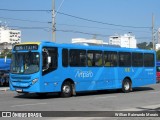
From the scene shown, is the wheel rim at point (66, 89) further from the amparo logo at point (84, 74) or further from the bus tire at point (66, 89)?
the amparo logo at point (84, 74)

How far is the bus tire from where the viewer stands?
2183cm

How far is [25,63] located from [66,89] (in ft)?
9.19

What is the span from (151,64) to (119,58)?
14.3 feet

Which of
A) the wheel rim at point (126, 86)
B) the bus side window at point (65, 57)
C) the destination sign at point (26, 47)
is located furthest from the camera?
the wheel rim at point (126, 86)

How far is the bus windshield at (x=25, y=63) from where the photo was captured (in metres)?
20.4

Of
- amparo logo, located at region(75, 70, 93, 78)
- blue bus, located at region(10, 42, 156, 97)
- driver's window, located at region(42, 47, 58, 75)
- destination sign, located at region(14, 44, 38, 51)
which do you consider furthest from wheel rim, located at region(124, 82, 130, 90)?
destination sign, located at region(14, 44, 38, 51)

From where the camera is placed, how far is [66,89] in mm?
22016

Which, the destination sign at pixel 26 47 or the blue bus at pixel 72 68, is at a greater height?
the destination sign at pixel 26 47

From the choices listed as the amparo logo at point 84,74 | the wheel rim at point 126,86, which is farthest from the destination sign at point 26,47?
the wheel rim at point 126,86

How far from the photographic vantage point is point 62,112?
1447 centimetres

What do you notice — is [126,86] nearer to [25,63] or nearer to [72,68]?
[72,68]

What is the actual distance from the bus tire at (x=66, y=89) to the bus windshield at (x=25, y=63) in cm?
229

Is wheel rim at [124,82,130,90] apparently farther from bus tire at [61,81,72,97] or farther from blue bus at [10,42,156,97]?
bus tire at [61,81,72,97]

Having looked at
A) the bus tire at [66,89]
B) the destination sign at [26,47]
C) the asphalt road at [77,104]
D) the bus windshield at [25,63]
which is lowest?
the asphalt road at [77,104]
